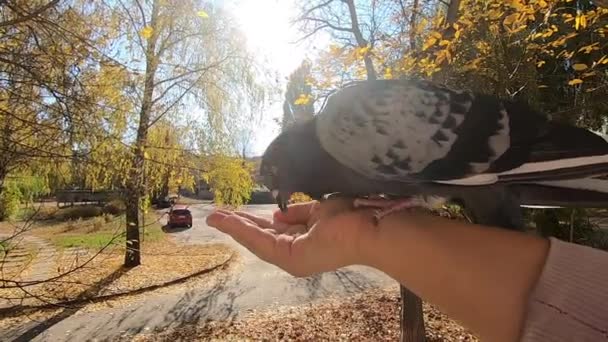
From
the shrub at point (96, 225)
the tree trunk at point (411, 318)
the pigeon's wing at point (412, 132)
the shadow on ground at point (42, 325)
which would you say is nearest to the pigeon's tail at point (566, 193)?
the pigeon's wing at point (412, 132)

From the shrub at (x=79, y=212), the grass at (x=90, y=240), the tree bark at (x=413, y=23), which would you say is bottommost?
the grass at (x=90, y=240)

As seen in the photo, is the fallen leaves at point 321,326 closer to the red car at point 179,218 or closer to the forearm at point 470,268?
the forearm at point 470,268

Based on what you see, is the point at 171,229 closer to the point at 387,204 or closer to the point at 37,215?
the point at 37,215

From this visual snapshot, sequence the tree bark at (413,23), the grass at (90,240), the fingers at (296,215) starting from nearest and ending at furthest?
the fingers at (296,215)
the tree bark at (413,23)
the grass at (90,240)

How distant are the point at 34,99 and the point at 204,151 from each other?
8538mm

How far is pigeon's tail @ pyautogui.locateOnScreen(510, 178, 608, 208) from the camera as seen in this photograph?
184 centimetres

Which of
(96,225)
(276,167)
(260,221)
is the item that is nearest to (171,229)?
(96,225)

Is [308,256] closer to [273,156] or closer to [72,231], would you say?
[273,156]

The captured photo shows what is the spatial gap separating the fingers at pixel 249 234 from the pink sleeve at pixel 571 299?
99 centimetres

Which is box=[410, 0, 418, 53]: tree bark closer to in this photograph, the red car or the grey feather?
the grey feather

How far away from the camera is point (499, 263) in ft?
3.29

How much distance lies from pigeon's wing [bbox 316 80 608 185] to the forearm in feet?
2.66

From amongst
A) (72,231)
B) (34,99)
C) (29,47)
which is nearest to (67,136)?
(34,99)

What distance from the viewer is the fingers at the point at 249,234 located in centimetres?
168
